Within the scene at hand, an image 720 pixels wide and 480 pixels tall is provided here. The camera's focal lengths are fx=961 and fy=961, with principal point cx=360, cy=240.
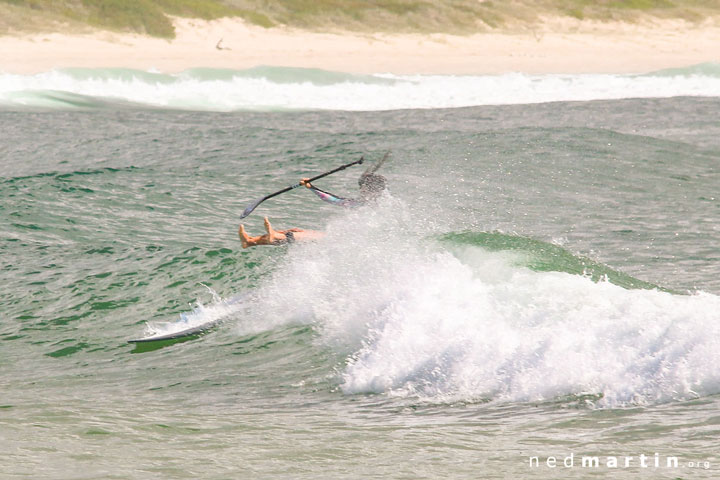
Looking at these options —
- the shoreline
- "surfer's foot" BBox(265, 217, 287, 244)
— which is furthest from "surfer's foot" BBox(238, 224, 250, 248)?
the shoreline

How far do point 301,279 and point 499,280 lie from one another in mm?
2584

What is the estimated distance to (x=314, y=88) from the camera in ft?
125

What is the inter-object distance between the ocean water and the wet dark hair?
36 centimetres

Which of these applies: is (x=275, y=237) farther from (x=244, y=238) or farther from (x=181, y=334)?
(x=181, y=334)

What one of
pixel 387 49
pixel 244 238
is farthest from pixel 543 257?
pixel 387 49

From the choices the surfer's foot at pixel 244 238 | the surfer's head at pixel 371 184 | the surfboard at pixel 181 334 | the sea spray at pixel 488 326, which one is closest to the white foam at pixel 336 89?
the surfer's head at pixel 371 184

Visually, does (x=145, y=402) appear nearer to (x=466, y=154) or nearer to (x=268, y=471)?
(x=268, y=471)

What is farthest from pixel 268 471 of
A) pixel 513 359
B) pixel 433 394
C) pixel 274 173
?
pixel 274 173

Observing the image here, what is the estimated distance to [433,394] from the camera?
8828mm

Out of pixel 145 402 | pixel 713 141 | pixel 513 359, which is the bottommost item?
pixel 145 402

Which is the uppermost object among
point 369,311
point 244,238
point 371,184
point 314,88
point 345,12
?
point 345,12

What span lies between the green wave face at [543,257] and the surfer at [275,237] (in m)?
1.91

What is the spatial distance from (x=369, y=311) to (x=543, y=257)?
2.94 m

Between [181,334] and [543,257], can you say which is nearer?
[181,334]
